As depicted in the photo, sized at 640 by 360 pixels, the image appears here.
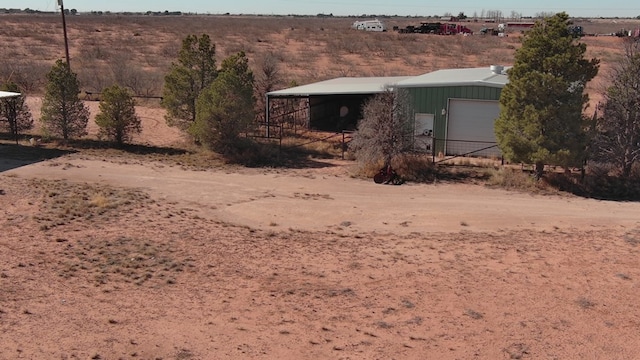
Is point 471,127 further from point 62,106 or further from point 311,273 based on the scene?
point 62,106

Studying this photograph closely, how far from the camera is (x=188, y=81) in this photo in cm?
2986

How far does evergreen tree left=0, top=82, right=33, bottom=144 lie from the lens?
30750 millimetres

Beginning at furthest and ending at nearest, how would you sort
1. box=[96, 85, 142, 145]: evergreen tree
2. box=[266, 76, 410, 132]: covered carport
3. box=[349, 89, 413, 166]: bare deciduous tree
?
box=[266, 76, 410, 132]: covered carport, box=[96, 85, 142, 145]: evergreen tree, box=[349, 89, 413, 166]: bare deciduous tree

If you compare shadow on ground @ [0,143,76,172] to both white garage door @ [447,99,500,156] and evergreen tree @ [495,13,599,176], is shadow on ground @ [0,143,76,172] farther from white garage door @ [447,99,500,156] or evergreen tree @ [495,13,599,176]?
evergreen tree @ [495,13,599,176]

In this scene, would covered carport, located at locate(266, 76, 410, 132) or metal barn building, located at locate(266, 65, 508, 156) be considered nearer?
metal barn building, located at locate(266, 65, 508, 156)

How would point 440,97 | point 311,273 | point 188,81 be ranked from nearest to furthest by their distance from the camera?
point 311,273, point 440,97, point 188,81

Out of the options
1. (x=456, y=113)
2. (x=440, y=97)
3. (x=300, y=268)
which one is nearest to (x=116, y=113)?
(x=440, y=97)

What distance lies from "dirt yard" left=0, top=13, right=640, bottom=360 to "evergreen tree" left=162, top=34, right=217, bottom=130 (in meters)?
5.78

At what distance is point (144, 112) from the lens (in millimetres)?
37500

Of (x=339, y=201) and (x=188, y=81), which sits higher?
(x=188, y=81)

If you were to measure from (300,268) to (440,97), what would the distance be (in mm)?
14584

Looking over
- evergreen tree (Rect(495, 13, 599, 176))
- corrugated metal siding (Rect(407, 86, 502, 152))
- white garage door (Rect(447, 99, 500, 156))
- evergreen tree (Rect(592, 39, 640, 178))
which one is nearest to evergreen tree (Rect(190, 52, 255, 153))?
corrugated metal siding (Rect(407, 86, 502, 152))

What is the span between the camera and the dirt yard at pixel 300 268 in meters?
11.0

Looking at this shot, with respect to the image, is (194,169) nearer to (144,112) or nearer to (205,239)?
(205,239)
